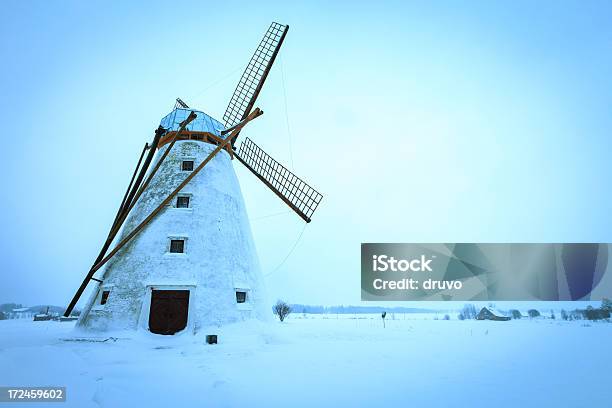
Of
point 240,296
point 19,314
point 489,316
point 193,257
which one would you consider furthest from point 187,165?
point 19,314

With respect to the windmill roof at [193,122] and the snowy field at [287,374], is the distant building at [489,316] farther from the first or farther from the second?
the windmill roof at [193,122]

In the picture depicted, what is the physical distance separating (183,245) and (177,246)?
10.1 inches

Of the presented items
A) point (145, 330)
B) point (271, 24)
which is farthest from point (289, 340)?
point (271, 24)

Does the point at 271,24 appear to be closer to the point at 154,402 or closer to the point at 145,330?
the point at 145,330

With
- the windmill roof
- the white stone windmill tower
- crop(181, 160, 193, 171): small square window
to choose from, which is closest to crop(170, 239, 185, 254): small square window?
the white stone windmill tower

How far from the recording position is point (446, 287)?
27656 millimetres

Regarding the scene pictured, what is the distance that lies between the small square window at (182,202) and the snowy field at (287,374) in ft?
18.7

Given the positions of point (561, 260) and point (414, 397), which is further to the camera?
point (561, 260)

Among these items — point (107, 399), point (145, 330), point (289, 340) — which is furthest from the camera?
point (289, 340)

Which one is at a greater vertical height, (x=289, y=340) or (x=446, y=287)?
(x=446, y=287)

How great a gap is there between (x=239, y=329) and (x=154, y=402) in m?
8.32

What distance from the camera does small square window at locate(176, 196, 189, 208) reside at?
55.7ft

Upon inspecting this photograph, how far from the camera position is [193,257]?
15.6 meters

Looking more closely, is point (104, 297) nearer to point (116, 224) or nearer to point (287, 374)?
point (116, 224)
